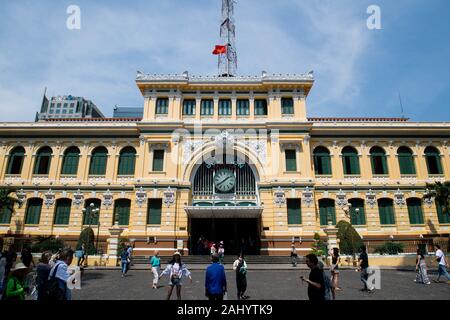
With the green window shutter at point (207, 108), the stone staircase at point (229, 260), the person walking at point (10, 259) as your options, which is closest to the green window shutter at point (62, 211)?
the stone staircase at point (229, 260)

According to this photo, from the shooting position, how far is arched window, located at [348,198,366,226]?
91.7 feet

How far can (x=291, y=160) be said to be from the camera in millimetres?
28922

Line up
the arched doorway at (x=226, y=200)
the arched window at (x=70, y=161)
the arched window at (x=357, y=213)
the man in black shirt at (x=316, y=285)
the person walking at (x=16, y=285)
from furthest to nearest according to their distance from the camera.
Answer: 1. the arched window at (x=70, y=161)
2. the arched doorway at (x=226, y=200)
3. the arched window at (x=357, y=213)
4. the man in black shirt at (x=316, y=285)
5. the person walking at (x=16, y=285)

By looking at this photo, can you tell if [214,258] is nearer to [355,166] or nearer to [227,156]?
[227,156]

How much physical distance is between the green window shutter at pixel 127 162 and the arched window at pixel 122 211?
2891 mm

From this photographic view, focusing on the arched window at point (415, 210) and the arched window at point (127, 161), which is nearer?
the arched window at point (415, 210)

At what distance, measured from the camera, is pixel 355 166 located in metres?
29.7

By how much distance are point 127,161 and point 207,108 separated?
9.74 m

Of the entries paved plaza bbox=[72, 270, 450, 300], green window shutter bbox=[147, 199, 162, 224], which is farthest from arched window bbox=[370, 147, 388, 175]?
green window shutter bbox=[147, 199, 162, 224]

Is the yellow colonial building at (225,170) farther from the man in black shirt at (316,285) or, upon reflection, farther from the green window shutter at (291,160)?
the man in black shirt at (316,285)

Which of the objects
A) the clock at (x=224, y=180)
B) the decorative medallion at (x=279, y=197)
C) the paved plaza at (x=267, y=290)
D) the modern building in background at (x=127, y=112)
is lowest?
the paved plaza at (x=267, y=290)

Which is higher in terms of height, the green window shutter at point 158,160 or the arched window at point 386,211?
the green window shutter at point 158,160

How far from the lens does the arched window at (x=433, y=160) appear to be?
29656mm
